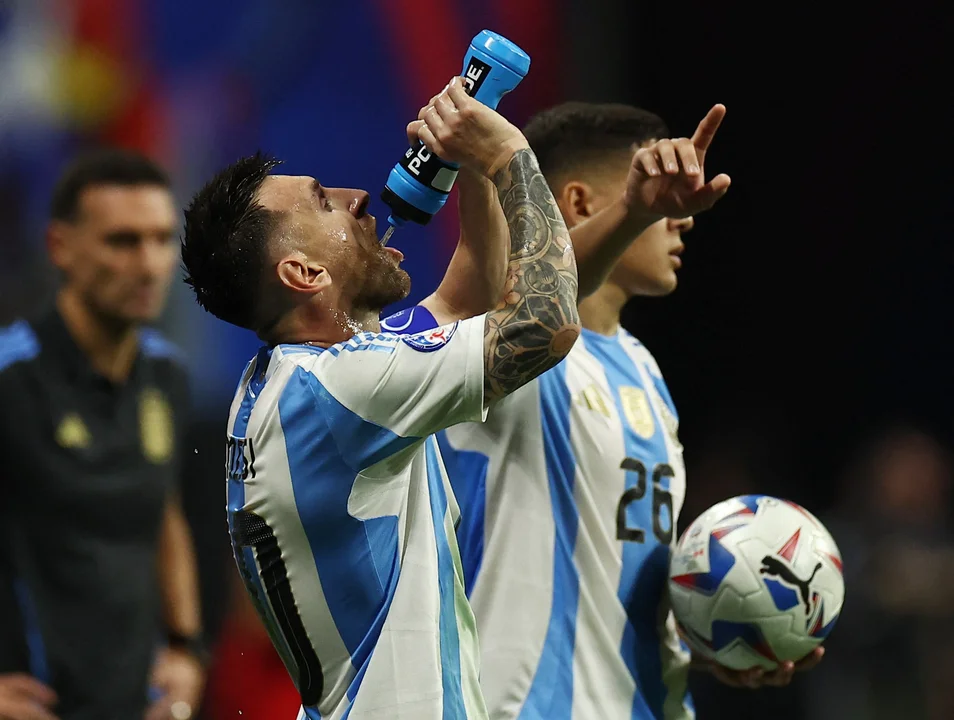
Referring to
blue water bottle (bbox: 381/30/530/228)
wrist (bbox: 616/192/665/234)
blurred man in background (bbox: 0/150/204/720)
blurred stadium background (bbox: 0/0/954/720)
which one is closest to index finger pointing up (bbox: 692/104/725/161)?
wrist (bbox: 616/192/665/234)

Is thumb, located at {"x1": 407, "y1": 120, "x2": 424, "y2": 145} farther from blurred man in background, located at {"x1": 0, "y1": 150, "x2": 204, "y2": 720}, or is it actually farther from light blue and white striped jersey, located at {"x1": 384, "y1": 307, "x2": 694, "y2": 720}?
blurred man in background, located at {"x1": 0, "y1": 150, "x2": 204, "y2": 720}

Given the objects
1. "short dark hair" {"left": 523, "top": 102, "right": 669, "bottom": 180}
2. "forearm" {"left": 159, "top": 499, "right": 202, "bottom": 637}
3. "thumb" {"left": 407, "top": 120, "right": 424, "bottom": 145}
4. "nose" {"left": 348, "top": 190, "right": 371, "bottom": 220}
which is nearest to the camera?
"thumb" {"left": 407, "top": 120, "right": 424, "bottom": 145}

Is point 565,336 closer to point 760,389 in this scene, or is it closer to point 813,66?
point 760,389

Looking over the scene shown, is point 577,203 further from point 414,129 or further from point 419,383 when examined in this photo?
point 419,383

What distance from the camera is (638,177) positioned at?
301 centimetres

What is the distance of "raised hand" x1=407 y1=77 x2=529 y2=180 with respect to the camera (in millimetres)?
2508

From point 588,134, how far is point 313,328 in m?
1.46

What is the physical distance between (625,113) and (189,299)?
9.26 feet

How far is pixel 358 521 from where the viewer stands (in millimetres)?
2414

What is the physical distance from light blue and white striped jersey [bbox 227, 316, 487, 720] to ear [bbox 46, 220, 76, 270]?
8.97 ft

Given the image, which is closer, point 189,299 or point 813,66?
point 189,299

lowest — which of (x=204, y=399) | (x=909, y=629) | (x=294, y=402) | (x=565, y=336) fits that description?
(x=909, y=629)

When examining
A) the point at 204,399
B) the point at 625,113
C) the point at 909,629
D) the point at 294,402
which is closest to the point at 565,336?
the point at 294,402

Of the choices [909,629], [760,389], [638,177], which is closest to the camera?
[638,177]
